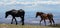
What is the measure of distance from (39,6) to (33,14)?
0.16 m

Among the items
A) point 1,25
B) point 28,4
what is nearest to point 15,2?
point 28,4

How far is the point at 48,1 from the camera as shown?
10.7 ft

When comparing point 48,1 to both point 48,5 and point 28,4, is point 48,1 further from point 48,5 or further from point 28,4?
point 28,4

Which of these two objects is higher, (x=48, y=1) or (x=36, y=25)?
(x=48, y=1)

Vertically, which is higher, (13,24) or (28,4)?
(28,4)

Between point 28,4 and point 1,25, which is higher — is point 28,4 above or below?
above

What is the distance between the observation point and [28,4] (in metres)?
3.28

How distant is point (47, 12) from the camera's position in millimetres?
3250

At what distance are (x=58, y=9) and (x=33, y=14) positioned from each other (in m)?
0.39

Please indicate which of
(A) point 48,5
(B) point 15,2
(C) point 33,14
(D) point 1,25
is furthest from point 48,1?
(D) point 1,25

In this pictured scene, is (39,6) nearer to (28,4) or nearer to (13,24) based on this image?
(28,4)

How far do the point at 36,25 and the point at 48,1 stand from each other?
1.37 ft

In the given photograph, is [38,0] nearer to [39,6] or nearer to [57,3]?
[39,6]

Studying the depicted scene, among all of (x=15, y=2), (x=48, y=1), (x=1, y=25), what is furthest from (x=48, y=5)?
(x=1, y=25)
